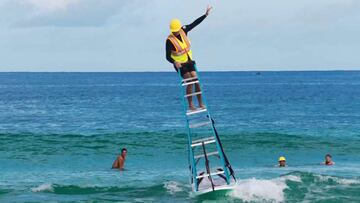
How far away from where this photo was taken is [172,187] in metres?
26.3

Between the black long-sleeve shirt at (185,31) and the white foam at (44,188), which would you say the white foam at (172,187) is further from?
the black long-sleeve shirt at (185,31)

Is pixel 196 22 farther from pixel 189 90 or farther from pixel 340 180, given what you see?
pixel 340 180

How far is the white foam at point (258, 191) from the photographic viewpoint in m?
22.1

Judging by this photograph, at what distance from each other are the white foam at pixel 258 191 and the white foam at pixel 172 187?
11.0 feet

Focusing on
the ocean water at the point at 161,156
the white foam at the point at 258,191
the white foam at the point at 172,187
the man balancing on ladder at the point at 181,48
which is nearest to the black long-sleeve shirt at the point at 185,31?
the man balancing on ladder at the point at 181,48

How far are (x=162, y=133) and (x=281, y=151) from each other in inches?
508

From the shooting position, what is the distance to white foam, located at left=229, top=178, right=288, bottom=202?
22109 mm

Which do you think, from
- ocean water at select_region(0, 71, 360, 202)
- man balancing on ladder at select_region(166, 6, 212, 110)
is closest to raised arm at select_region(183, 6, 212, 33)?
man balancing on ladder at select_region(166, 6, 212, 110)

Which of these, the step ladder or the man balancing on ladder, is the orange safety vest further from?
the step ladder

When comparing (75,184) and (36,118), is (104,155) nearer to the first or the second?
(75,184)

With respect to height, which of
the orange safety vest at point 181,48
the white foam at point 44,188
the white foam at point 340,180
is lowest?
the white foam at point 340,180

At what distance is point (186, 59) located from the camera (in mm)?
18562

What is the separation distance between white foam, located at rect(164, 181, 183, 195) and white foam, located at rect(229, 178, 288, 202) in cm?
335

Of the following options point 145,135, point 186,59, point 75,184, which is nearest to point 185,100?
point 186,59
